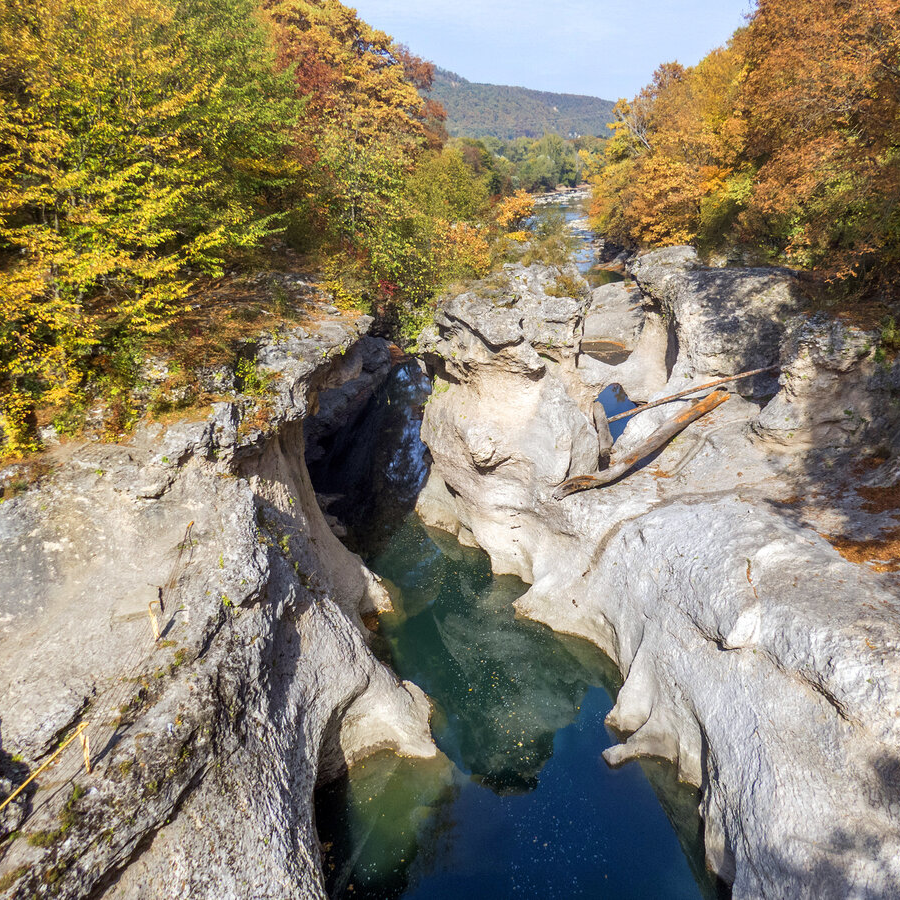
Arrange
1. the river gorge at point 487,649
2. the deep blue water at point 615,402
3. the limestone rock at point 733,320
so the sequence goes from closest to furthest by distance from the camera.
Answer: the river gorge at point 487,649 → the limestone rock at point 733,320 → the deep blue water at point 615,402

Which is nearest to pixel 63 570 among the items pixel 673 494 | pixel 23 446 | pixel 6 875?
pixel 23 446

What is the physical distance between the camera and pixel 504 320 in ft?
52.7

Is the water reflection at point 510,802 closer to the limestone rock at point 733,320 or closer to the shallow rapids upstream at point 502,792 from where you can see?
the shallow rapids upstream at point 502,792

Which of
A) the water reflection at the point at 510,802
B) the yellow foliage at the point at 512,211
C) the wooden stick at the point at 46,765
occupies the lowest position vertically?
the water reflection at the point at 510,802

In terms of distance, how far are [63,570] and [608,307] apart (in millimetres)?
36512

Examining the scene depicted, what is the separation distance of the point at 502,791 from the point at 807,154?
18152mm

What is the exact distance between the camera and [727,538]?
1173 cm

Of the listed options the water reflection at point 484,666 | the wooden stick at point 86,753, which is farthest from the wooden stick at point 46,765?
the water reflection at point 484,666

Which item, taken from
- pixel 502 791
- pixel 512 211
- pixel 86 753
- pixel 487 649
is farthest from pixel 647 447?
pixel 512 211

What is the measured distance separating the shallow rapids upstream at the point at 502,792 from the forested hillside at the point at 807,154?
14.1 m

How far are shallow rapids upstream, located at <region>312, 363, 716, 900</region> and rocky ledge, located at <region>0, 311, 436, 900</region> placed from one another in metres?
1.14

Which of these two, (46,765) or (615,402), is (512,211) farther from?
(46,765)

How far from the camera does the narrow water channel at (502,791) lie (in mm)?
10070

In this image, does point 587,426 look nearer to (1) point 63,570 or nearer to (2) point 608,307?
(1) point 63,570
